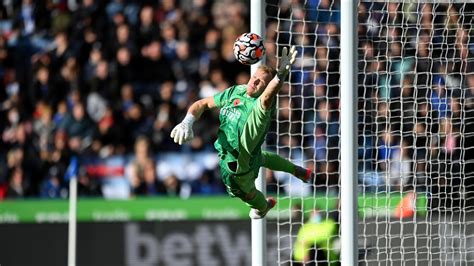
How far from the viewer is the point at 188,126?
662 centimetres

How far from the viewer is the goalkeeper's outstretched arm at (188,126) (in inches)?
257

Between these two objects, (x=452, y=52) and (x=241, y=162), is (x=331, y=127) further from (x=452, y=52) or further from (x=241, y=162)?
(x=241, y=162)

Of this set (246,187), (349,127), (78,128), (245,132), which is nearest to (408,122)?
(349,127)

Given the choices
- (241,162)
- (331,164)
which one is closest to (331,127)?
(331,164)

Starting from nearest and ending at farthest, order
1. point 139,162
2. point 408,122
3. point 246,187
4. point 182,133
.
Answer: point 182,133 → point 246,187 → point 408,122 → point 139,162

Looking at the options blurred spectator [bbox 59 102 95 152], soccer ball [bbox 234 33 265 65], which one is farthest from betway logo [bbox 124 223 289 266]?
soccer ball [bbox 234 33 265 65]

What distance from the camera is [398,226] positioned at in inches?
375

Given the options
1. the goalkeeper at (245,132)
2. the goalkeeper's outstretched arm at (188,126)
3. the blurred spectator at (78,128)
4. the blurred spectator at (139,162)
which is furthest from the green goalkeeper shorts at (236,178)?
the blurred spectator at (78,128)

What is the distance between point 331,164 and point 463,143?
6.18 ft

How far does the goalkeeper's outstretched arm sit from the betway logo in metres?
4.76

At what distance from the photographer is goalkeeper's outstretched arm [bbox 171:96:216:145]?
653cm

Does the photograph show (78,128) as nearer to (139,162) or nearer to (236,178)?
(139,162)

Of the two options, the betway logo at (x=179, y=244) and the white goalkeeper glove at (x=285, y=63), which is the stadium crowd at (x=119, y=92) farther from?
the white goalkeeper glove at (x=285, y=63)

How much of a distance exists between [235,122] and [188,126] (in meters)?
0.32
